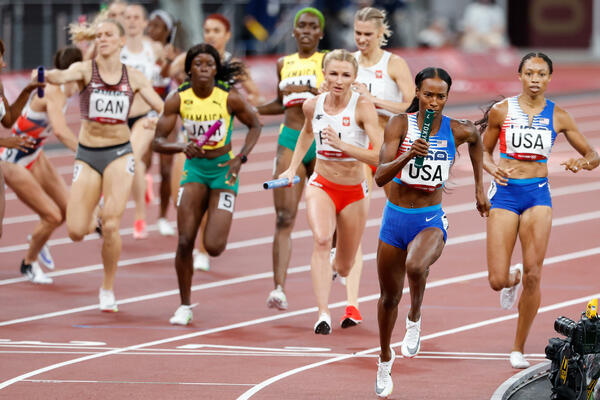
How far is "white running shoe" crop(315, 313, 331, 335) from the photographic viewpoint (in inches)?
437

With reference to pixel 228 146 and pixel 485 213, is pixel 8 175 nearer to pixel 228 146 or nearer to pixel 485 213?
pixel 228 146

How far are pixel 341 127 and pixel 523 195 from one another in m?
1.69

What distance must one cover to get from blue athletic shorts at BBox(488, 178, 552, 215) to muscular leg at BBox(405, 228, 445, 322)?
41.5 inches

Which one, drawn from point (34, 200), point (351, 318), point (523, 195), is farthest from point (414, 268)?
point (34, 200)

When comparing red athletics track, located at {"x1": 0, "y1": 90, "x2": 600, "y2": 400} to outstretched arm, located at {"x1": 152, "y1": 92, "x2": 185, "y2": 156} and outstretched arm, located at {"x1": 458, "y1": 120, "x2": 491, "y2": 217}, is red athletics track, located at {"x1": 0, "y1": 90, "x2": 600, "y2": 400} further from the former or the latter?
outstretched arm, located at {"x1": 152, "y1": 92, "x2": 185, "y2": 156}

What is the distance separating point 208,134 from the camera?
11.6 metres

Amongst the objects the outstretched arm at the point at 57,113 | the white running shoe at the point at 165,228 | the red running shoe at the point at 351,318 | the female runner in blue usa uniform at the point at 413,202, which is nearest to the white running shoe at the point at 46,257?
the outstretched arm at the point at 57,113

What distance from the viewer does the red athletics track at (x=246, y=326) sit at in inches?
369

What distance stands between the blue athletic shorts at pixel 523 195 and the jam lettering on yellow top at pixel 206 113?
9.08 ft

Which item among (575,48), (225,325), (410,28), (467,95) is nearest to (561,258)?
(225,325)

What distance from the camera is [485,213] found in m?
9.59

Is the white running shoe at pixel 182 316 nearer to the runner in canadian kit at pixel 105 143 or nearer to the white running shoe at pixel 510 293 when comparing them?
the runner in canadian kit at pixel 105 143

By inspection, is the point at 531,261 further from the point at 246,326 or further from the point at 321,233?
the point at 246,326

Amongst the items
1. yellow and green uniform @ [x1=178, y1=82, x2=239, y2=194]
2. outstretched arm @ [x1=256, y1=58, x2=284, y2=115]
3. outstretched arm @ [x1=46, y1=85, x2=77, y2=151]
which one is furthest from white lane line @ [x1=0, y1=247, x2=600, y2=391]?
outstretched arm @ [x1=46, y1=85, x2=77, y2=151]
